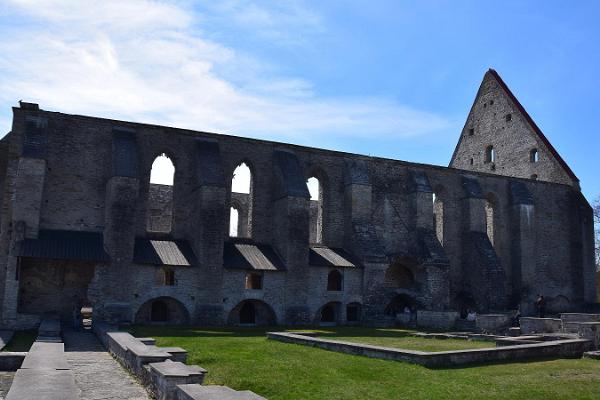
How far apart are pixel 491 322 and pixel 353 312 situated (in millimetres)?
6521

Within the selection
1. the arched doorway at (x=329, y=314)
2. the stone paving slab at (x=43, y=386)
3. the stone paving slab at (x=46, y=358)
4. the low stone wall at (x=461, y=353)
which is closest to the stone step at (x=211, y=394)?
the stone paving slab at (x=43, y=386)

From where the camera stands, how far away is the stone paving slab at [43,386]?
676 cm

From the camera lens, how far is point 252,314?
86.7 feet

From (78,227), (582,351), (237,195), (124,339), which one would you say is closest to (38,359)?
(124,339)

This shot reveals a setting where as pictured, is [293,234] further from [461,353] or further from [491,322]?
[461,353]

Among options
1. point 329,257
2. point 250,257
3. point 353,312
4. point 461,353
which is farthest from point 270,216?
point 461,353

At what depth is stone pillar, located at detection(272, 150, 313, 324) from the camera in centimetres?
2545

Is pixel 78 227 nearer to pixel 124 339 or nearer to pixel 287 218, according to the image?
pixel 287 218

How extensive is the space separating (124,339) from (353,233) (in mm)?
16568

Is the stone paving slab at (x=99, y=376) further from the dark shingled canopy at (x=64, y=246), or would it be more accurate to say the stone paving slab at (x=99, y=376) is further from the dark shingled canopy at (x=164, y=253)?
the dark shingled canopy at (x=164, y=253)

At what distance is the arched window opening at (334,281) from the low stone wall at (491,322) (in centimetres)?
652

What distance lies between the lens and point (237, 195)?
35.2 metres

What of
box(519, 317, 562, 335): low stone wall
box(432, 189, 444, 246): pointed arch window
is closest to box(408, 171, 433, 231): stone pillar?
box(432, 189, 444, 246): pointed arch window

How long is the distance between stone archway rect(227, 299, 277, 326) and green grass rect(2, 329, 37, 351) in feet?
26.4
